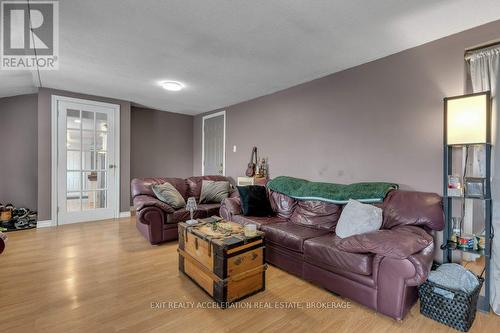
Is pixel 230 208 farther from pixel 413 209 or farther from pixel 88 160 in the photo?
pixel 88 160

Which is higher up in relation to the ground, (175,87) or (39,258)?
(175,87)

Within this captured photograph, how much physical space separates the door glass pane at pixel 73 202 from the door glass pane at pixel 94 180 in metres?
0.19

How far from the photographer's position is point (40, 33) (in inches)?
89.4

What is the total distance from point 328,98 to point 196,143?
3.80 metres

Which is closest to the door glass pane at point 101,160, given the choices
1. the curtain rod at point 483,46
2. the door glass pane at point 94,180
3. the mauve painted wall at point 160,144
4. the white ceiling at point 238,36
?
the door glass pane at point 94,180

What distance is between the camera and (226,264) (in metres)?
1.89

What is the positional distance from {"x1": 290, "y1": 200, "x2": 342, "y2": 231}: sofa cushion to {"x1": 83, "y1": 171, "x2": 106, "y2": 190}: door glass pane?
3.71 meters

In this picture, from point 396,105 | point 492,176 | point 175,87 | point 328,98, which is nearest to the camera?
point 492,176

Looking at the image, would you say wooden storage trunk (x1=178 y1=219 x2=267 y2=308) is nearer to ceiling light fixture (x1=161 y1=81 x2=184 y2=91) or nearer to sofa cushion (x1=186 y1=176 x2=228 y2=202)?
sofa cushion (x1=186 y1=176 x2=228 y2=202)

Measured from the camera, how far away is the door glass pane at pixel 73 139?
4.23 m

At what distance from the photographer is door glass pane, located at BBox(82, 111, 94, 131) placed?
4375 mm

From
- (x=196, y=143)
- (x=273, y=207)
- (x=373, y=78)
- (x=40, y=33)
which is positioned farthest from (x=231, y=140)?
(x=40, y=33)

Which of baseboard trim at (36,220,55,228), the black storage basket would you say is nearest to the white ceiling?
the black storage basket

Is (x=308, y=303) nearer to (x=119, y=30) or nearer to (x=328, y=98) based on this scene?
(x=328, y=98)
